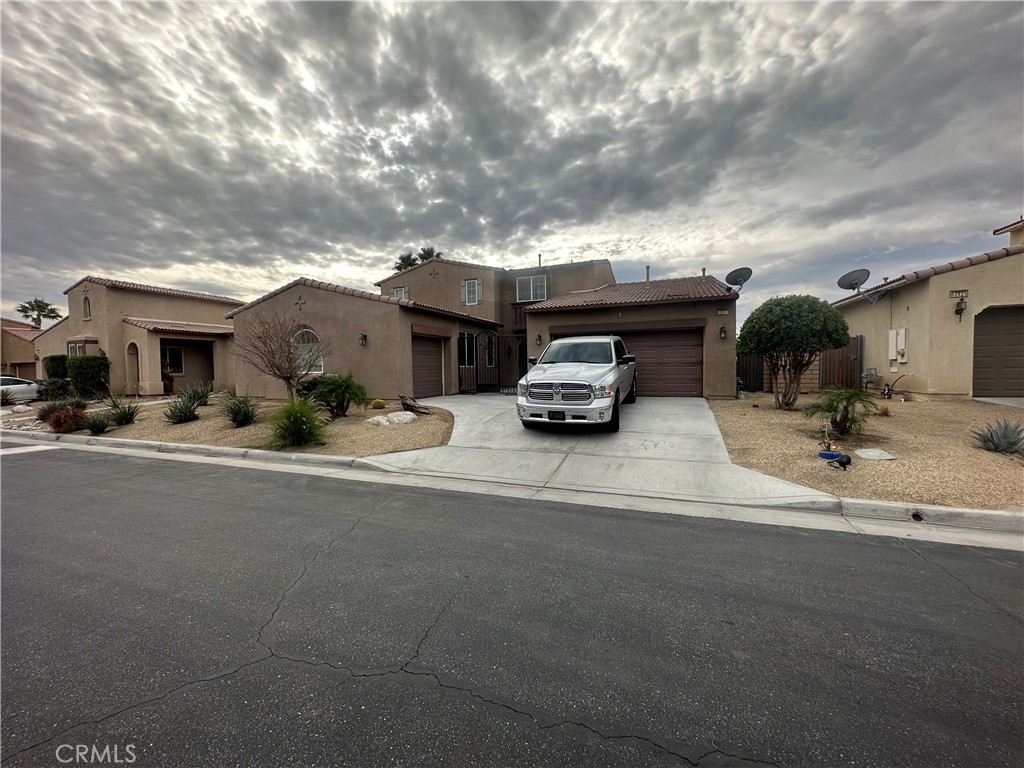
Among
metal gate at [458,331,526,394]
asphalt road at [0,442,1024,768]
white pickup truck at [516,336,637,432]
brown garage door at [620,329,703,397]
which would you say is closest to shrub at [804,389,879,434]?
white pickup truck at [516,336,637,432]

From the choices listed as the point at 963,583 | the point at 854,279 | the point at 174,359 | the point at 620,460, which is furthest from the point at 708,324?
the point at 174,359

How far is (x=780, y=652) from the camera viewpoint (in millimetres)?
2619

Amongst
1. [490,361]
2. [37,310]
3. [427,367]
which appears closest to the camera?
[427,367]

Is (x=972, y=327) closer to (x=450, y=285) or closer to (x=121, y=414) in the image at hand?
(x=450, y=285)

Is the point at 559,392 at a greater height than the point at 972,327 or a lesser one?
lesser

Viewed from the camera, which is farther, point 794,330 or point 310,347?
point 310,347

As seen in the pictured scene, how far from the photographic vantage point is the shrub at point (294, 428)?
9.02 m

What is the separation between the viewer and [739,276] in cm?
1316

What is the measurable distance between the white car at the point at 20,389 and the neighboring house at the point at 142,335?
223 cm

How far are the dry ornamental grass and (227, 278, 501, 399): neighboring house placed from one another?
9862 mm

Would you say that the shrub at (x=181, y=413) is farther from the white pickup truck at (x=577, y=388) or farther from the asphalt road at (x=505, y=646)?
the white pickup truck at (x=577, y=388)

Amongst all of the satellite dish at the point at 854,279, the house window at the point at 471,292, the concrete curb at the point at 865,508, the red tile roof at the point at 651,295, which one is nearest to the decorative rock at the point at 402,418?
the concrete curb at the point at 865,508

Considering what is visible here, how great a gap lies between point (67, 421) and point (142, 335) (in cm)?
1019

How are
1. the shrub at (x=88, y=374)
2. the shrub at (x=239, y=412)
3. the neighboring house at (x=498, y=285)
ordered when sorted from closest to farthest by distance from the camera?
1. the shrub at (x=239, y=412)
2. the shrub at (x=88, y=374)
3. the neighboring house at (x=498, y=285)
